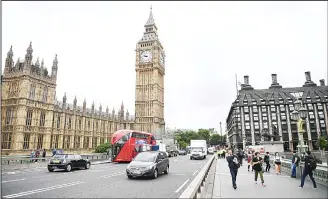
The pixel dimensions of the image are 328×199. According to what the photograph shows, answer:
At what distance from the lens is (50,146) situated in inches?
2051

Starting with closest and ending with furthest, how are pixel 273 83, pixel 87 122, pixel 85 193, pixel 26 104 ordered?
pixel 85 193
pixel 26 104
pixel 87 122
pixel 273 83

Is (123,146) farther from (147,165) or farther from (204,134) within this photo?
(204,134)

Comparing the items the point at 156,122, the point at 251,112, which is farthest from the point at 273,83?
the point at 156,122

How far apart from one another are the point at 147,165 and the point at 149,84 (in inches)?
2842

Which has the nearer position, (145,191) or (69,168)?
(145,191)

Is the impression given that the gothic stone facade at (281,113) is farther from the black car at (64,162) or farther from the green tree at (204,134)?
the black car at (64,162)

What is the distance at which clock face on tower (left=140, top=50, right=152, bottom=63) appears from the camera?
88000mm

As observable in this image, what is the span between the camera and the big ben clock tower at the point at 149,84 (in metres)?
82.8

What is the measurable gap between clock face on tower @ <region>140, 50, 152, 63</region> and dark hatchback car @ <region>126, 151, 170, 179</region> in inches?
2887

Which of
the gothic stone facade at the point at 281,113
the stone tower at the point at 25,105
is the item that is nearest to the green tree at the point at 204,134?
the gothic stone facade at the point at 281,113

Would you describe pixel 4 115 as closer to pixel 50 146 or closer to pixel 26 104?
pixel 26 104

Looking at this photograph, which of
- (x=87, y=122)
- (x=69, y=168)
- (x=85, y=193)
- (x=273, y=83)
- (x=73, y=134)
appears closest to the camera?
(x=85, y=193)

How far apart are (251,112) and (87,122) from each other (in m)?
52.5

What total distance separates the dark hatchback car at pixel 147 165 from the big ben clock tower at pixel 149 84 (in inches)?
2477
